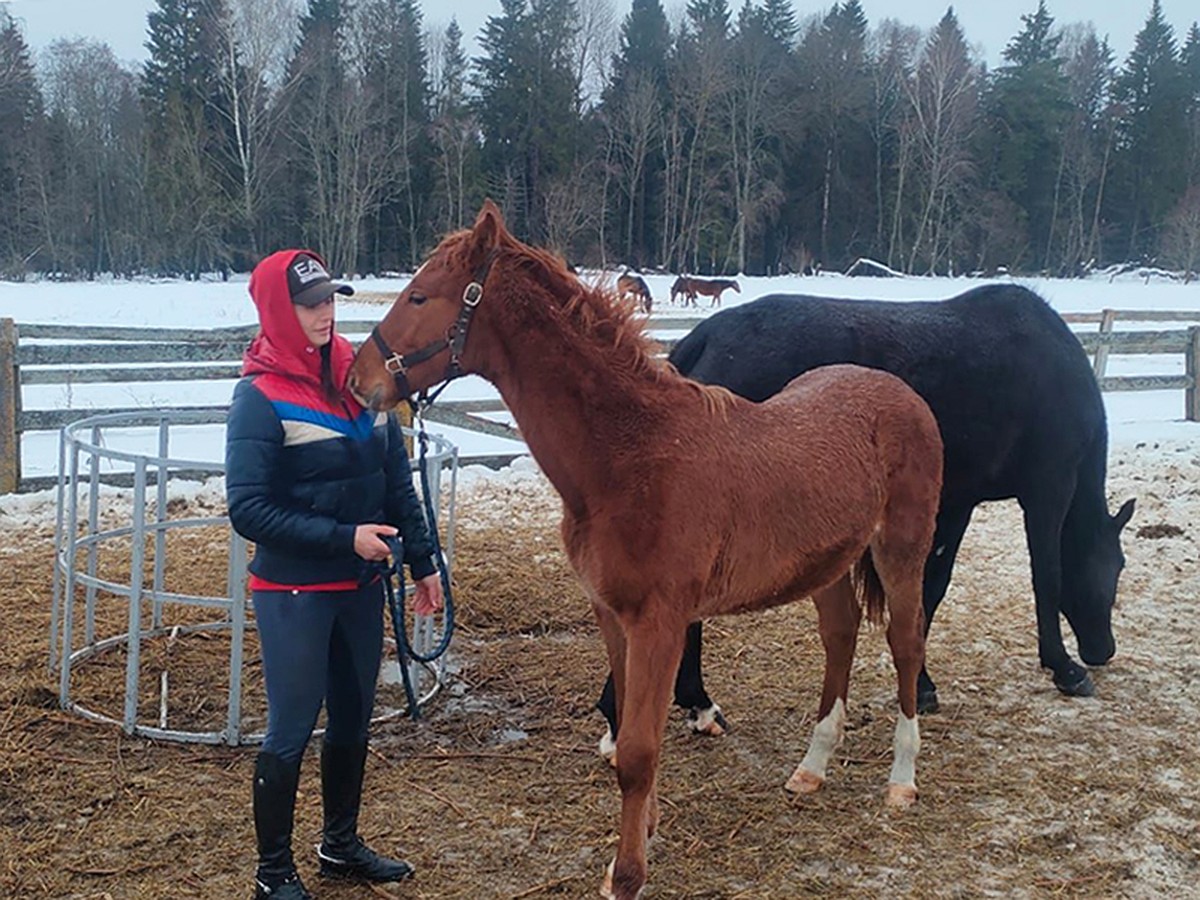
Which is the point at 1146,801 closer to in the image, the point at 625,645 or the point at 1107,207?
the point at 625,645

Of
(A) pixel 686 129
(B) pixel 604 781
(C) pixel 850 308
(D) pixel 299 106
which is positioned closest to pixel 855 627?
(B) pixel 604 781

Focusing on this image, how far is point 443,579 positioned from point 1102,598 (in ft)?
12.1

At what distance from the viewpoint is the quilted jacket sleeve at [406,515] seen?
3.20m

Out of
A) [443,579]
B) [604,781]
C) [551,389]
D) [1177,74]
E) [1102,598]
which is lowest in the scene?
[604,781]

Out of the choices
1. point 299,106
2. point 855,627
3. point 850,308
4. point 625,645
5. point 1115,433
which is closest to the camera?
point 625,645

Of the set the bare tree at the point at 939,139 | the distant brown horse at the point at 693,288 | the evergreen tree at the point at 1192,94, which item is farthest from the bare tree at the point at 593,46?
the evergreen tree at the point at 1192,94

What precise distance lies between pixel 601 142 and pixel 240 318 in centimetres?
2723

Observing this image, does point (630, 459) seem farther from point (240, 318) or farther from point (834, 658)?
point (240, 318)

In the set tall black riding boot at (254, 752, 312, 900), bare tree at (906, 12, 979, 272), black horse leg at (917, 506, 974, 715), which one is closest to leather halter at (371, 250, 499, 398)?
tall black riding boot at (254, 752, 312, 900)

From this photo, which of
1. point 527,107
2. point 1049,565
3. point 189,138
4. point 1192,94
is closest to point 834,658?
point 1049,565

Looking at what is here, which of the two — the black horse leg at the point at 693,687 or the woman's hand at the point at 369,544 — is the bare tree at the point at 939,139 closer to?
the black horse leg at the point at 693,687

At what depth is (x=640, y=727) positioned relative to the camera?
2.88 meters

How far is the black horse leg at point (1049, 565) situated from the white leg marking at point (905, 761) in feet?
4.81

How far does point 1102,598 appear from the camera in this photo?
5098 mm
